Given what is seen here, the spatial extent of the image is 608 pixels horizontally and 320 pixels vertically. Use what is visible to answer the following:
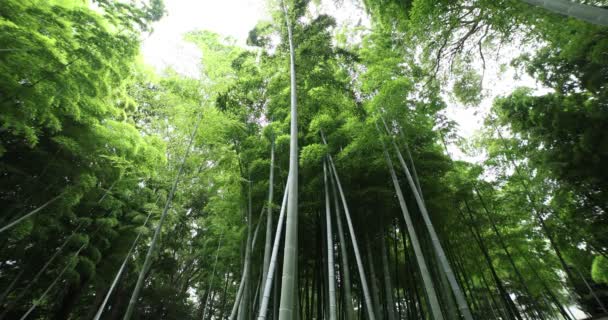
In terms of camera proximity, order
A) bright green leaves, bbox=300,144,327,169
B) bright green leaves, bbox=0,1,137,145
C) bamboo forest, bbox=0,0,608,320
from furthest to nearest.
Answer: bright green leaves, bbox=300,144,327,169, bamboo forest, bbox=0,0,608,320, bright green leaves, bbox=0,1,137,145

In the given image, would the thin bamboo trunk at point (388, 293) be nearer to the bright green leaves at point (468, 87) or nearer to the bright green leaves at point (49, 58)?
the bright green leaves at point (468, 87)

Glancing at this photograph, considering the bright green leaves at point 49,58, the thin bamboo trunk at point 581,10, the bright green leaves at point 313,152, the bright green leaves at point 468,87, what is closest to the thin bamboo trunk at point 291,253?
the bright green leaves at point 313,152

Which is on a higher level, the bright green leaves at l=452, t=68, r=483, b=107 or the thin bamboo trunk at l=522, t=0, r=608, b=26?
the bright green leaves at l=452, t=68, r=483, b=107

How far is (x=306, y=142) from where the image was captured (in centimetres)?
462

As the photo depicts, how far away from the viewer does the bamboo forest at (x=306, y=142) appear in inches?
Result: 110

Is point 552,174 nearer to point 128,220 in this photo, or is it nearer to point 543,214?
point 543,214

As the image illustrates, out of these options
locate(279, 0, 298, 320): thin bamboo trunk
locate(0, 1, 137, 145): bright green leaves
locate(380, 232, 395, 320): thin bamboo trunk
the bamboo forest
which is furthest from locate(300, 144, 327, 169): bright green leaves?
locate(0, 1, 137, 145): bright green leaves

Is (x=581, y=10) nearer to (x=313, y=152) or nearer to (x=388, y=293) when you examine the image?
(x=313, y=152)

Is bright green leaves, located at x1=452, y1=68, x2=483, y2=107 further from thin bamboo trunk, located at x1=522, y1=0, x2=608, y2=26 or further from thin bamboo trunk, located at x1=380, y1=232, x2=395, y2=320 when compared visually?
thin bamboo trunk, located at x1=522, y1=0, x2=608, y2=26

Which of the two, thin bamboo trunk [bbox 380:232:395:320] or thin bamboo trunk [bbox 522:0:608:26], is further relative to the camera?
thin bamboo trunk [bbox 380:232:395:320]

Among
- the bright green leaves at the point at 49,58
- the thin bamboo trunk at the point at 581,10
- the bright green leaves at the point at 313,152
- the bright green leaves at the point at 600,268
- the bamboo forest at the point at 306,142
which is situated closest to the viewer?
the thin bamboo trunk at the point at 581,10

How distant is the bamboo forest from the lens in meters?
2.78

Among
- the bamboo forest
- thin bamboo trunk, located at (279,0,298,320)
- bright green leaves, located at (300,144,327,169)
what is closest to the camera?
thin bamboo trunk, located at (279,0,298,320)

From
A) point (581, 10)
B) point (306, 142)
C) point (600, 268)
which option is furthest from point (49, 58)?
point (600, 268)
